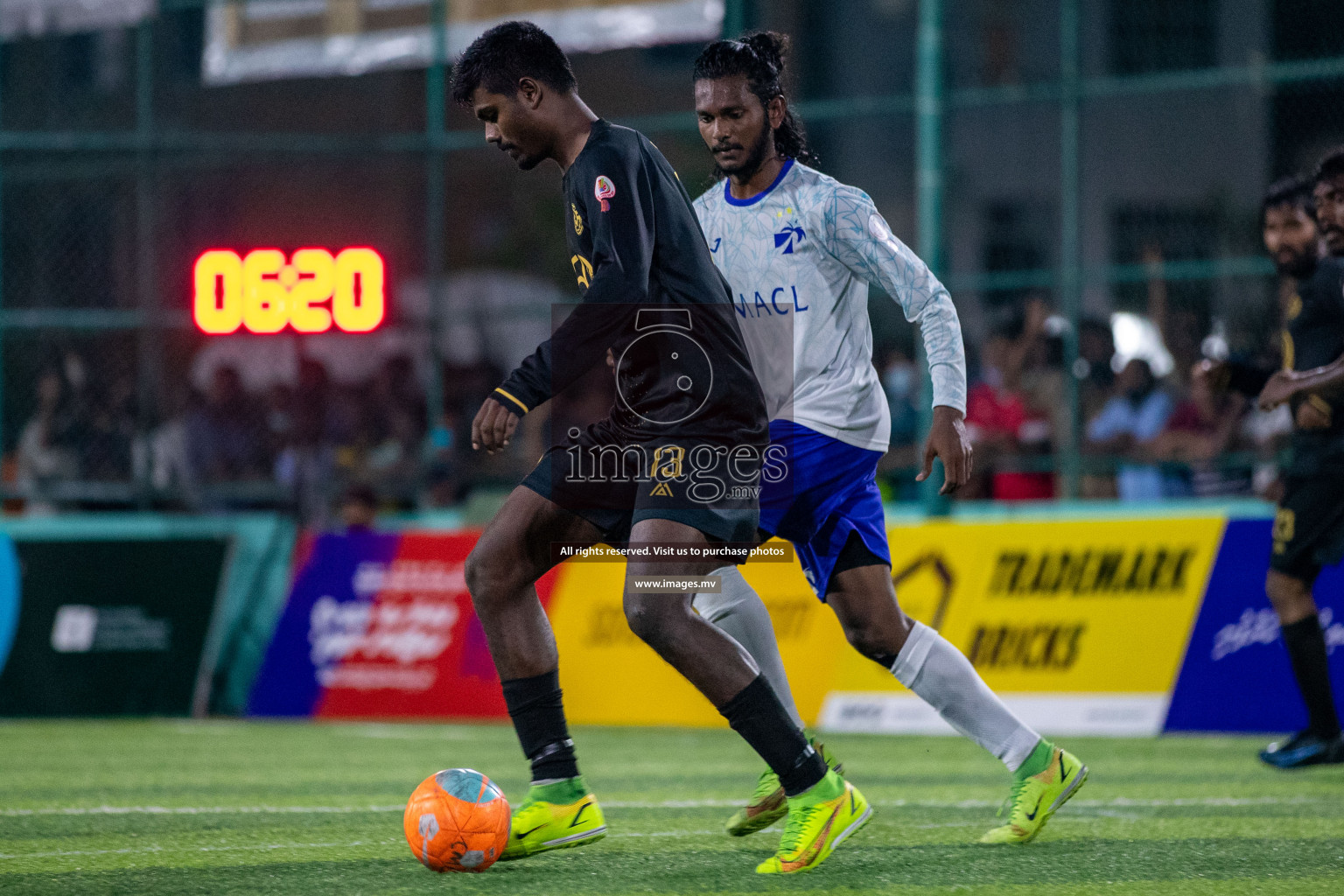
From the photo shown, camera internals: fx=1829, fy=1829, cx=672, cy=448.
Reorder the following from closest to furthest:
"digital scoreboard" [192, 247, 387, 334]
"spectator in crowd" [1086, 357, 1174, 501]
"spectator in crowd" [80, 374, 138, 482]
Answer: "spectator in crowd" [1086, 357, 1174, 501]
"spectator in crowd" [80, 374, 138, 482]
"digital scoreboard" [192, 247, 387, 334]

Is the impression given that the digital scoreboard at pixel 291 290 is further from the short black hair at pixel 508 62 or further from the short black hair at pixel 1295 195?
the short black hair at pixel 508 62

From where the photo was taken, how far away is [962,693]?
5.13 meters

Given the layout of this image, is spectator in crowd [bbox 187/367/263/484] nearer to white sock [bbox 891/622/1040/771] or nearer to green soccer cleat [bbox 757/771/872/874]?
white sock [bbox 891/622/1040/771]

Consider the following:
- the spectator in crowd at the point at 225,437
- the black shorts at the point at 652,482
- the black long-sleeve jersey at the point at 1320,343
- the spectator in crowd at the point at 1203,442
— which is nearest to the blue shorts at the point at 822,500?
the black shorts at the point at 652,482

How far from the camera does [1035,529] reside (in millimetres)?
9719

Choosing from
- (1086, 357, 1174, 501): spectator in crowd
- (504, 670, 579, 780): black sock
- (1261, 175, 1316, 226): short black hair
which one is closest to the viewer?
(504, 670, 579, 780): black sock

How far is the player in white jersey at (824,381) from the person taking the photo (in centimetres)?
508

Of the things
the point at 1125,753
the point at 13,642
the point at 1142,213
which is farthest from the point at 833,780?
the point at 1142,213

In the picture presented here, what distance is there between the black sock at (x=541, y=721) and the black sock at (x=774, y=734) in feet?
1.60

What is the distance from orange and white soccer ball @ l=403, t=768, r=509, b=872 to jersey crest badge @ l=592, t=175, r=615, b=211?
58.5 inches

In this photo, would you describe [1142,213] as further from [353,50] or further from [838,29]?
[353,50]

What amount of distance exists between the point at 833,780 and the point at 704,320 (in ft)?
3.94

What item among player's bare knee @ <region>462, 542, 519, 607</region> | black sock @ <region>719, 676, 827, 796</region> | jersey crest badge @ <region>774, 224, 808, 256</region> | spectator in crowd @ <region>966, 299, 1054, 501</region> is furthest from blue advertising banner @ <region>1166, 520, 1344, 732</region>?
player's bare knee @ <region>462, 542, 519, 607</region>

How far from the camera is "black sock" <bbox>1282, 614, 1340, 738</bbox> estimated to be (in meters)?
7.33
